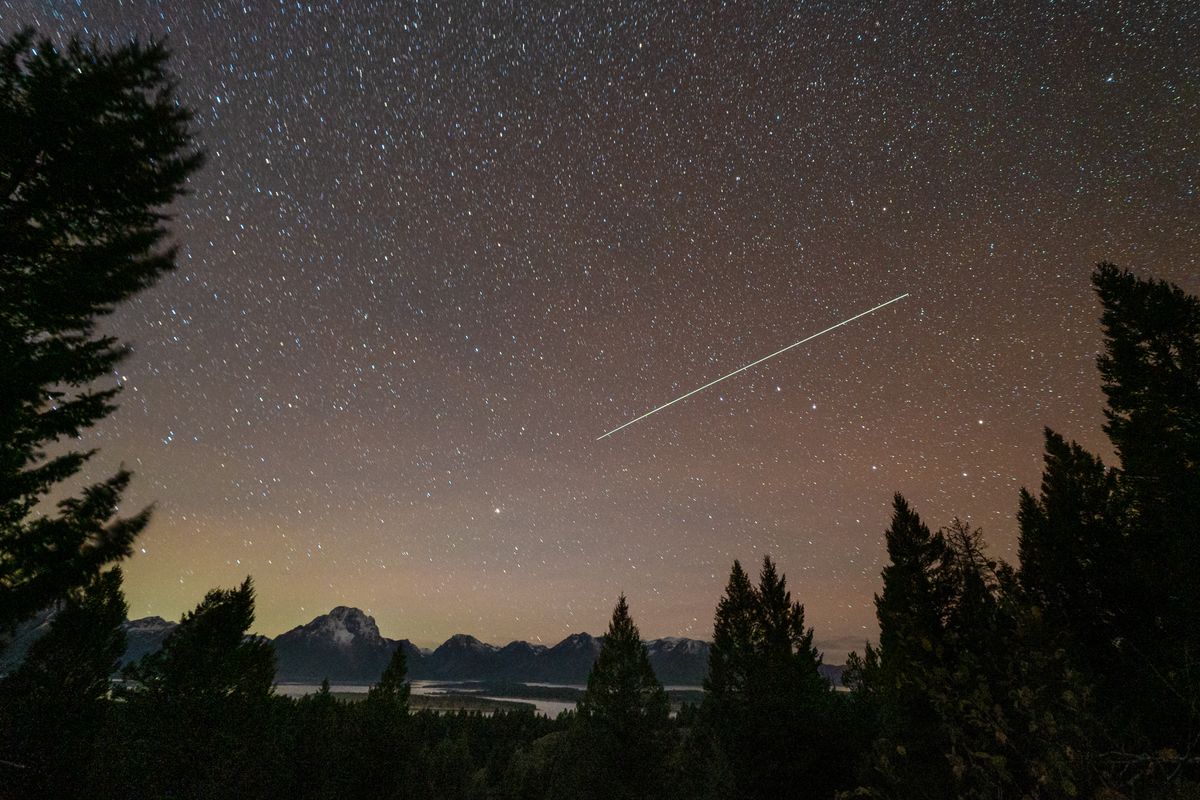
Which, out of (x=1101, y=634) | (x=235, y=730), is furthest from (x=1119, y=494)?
(x=235, y=730)

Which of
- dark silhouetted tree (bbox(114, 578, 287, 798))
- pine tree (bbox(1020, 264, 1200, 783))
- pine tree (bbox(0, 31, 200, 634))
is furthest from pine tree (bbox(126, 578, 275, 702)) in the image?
pine tree (bbox(1020, 264, 1200, 783))

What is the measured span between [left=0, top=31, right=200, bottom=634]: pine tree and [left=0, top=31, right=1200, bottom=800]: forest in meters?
0.04

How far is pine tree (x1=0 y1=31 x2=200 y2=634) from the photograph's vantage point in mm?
8203

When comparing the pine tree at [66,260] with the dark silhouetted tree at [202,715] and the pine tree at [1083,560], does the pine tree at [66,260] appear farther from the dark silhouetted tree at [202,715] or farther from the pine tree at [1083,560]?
the pine tree at [1083,560]

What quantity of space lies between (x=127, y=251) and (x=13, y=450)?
3673mm

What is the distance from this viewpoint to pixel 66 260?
8.83 meters

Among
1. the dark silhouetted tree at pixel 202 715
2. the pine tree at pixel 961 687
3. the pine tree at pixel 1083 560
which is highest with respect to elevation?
the pine tree at pixel 1083 560

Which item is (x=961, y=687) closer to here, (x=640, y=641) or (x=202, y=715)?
(x=640, y=641)

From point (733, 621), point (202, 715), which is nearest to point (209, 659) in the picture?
point (202, 715)

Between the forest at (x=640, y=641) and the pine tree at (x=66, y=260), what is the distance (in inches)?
1.7

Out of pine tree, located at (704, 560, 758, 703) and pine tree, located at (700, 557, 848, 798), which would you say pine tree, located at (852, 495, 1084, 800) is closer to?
pine tree, located at (700, 557, 848, 798)

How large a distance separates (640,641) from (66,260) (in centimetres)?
2607

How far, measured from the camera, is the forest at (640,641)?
3.97 m

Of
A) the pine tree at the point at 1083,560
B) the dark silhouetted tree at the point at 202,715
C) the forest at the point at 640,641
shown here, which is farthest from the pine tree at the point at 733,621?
the dark silhouetted tree at the point at 202,715
